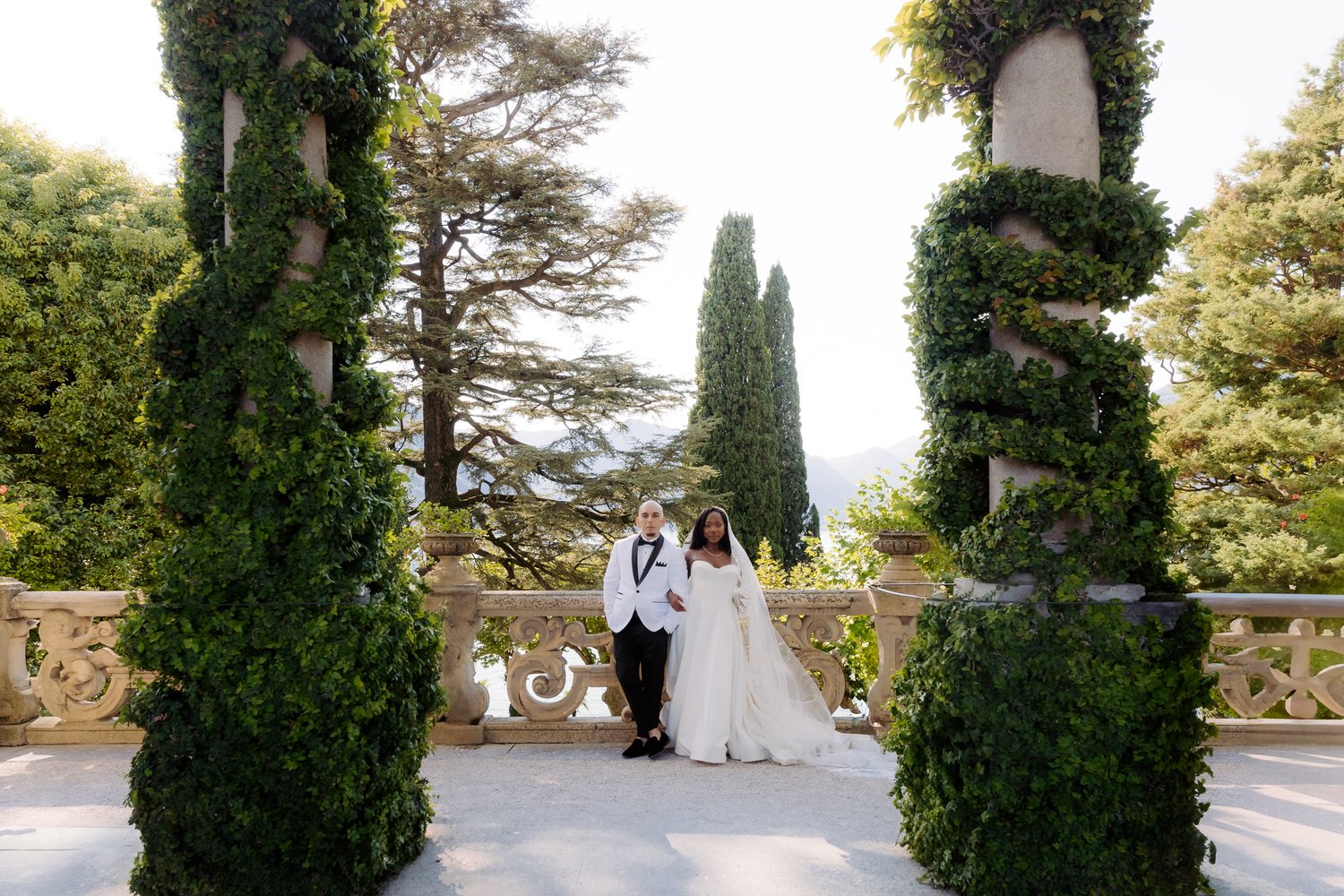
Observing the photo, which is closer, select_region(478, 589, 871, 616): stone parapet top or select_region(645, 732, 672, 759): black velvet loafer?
select_region(645, 732, 672, 759): black velvet loafer

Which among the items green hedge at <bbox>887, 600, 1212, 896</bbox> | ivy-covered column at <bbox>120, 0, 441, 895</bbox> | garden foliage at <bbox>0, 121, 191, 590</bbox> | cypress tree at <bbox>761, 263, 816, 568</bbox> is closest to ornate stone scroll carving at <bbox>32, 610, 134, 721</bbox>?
ivy-covered column at <bbox>120, 0, 441, 895</bbox>

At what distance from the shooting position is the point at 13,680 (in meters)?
5.66

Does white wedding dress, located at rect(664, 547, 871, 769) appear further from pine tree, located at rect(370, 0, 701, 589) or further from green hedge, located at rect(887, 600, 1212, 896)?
pine tree, located at rect(370, 0, 701, 589)

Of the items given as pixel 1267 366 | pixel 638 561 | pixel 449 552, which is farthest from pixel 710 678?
pixel 1267 366

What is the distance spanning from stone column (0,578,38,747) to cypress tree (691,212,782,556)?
16378 mm

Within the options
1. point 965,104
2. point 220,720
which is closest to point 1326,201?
point 965,104

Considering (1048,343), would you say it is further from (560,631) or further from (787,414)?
(787,414)

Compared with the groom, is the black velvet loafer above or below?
below

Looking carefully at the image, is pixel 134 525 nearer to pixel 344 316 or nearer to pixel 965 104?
pixel 344 316

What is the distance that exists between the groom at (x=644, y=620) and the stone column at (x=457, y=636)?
3.25ft

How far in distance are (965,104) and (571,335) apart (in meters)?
14.2

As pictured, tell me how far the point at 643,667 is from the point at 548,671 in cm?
76

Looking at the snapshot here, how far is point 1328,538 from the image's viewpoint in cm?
1146

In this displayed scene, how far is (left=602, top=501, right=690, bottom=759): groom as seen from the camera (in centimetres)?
548
